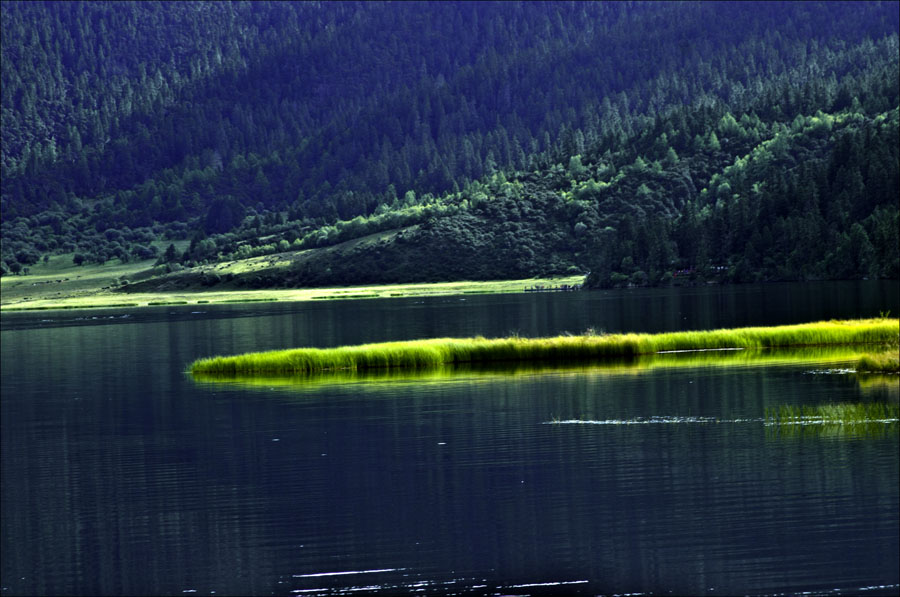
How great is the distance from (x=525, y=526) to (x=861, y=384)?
108 feet

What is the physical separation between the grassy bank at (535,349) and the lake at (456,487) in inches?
223

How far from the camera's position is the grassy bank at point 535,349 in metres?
90.9

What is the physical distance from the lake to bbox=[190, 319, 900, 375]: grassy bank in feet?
18.6

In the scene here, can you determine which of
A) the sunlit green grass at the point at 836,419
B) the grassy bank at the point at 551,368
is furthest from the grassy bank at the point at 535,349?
the sunlit green grass at the point at 836,419

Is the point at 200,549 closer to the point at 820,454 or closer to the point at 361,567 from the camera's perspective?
the point at 361,567

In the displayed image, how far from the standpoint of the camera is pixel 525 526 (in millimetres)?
39469

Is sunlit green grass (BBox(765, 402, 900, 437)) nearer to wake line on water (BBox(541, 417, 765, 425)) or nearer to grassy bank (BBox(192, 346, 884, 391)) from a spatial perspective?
wake line on water (BBox(541, 417, 765, 425))

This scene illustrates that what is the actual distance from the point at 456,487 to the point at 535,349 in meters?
45.7

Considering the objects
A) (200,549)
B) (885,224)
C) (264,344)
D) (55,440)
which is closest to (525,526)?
(200,549)

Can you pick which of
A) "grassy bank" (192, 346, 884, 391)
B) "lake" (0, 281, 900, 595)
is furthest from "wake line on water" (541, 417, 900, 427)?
"grassy bank" (192, 346, 884, 391)

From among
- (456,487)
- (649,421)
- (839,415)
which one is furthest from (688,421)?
(456,487)

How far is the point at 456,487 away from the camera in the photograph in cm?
4603

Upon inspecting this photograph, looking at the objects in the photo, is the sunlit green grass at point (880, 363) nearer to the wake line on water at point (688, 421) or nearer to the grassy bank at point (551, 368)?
the grassy bank at point (551, 368)

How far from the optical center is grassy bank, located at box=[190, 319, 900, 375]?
90.9 m
